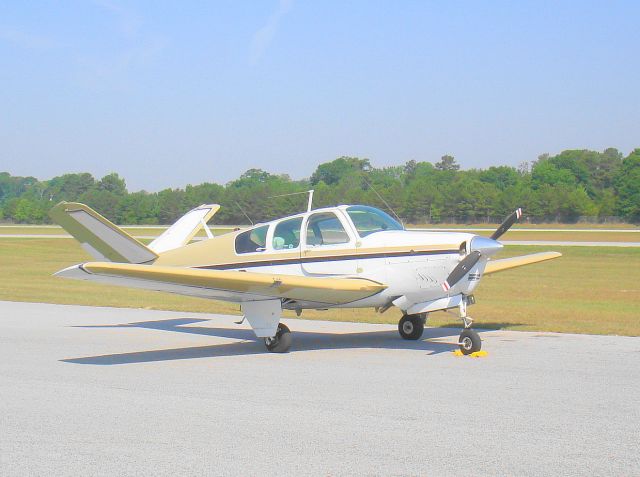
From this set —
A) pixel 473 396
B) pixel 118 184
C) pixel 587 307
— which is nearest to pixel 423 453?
pixel 473 396

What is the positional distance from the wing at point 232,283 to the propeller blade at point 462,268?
1101 millimetres

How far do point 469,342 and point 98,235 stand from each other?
6.26m

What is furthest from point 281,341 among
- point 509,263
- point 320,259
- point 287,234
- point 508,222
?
point 509,263

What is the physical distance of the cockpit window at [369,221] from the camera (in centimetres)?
1223

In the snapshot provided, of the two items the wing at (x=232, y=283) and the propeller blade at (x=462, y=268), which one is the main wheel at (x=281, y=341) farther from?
the propeller blade at (x=462, y=268)

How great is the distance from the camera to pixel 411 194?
75.1 metres

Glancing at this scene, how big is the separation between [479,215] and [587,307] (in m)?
65.6

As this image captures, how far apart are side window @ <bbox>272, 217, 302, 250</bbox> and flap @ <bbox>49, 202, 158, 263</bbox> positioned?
7.80ft

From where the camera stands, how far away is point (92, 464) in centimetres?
612

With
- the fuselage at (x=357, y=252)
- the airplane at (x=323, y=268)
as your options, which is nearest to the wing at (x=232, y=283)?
the airplane at (x=323, y=268)

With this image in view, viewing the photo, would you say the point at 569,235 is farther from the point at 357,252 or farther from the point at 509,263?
the point at 357,252

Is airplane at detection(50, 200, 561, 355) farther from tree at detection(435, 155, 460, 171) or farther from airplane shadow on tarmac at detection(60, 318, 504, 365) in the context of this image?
tree at detection(435, 155, 460, 171)

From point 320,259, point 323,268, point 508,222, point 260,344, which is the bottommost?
point 260,344

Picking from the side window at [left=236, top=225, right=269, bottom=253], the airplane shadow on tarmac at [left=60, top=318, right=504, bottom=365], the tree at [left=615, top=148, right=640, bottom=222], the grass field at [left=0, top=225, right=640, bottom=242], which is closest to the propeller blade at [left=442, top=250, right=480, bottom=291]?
the airplane shadow on tarmac at [left=60, top=318, right=504, bottom=365]
